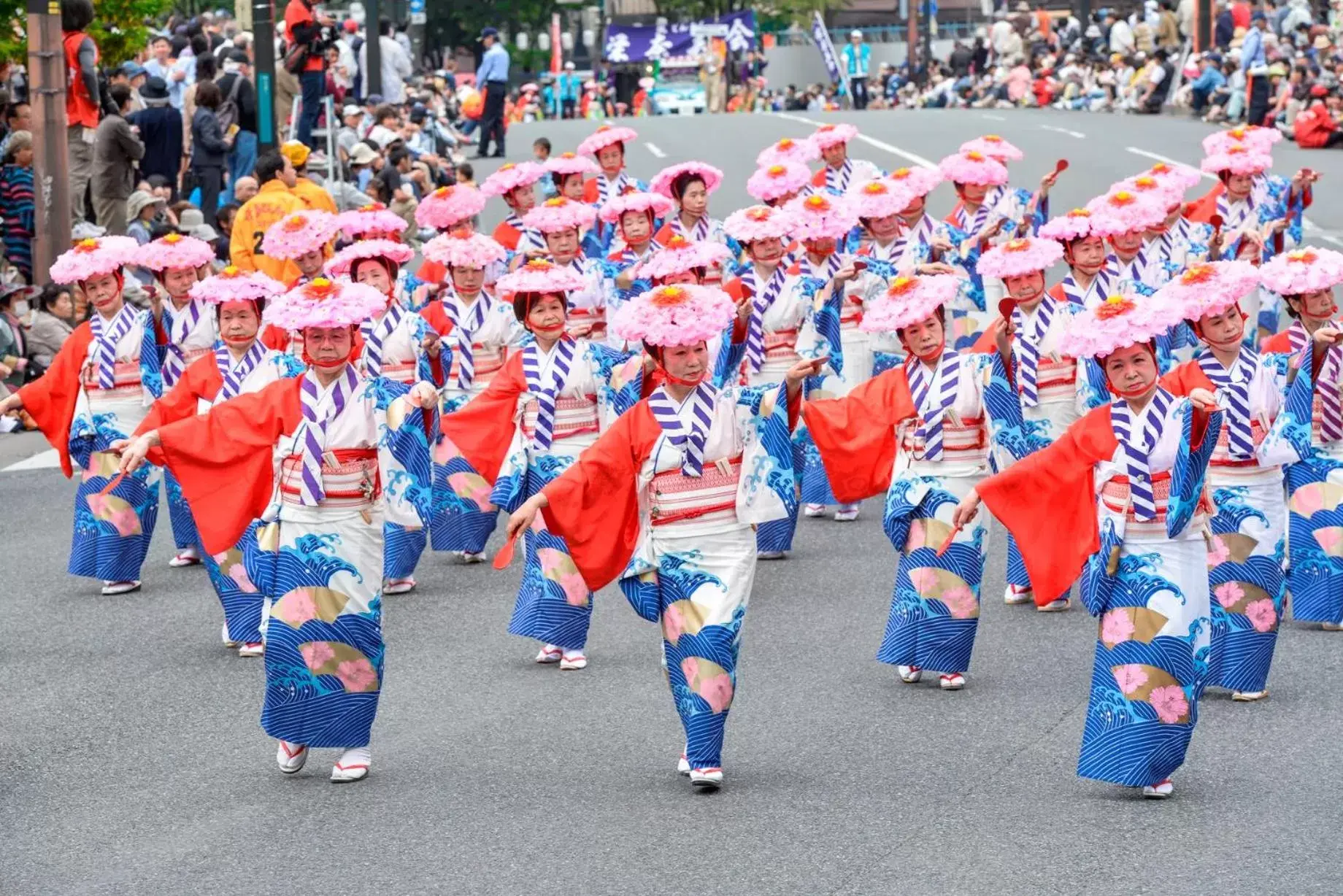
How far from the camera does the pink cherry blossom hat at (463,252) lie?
12.0 meters

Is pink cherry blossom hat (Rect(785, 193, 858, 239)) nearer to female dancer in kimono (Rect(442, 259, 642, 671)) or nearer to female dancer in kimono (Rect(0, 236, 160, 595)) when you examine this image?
female dancer in kimono (Rect(442, 259, 642, 671))

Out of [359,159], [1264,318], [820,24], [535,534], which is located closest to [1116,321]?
[535,534]

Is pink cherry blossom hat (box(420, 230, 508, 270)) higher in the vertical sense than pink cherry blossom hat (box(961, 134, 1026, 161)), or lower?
lower

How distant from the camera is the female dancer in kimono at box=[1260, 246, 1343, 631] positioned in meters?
9.08

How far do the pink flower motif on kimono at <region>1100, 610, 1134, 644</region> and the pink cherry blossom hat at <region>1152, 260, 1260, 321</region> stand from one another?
1195mm

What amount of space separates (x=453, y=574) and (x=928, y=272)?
312 cm

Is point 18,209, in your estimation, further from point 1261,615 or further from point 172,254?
point 1261,615

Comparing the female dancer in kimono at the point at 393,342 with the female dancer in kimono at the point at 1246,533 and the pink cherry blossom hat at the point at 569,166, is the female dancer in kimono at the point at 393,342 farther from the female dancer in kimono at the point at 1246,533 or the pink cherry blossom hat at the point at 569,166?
the female dancer in kimono at the point at 1246,533

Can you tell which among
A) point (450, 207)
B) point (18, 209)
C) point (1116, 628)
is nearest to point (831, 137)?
point (450, 207)

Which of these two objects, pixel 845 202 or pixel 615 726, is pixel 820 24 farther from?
pixel 615 726

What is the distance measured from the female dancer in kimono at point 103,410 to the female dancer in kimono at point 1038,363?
442 centimetres

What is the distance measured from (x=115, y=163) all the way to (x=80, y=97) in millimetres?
1068

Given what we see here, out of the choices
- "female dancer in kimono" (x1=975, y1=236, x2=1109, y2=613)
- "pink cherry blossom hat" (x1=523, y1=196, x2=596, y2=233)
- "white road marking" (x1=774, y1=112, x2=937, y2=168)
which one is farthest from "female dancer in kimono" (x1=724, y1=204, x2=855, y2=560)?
"white road marking" (x1=774, y1=112, x2=937, y2=168)

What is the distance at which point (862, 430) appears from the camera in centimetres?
938
